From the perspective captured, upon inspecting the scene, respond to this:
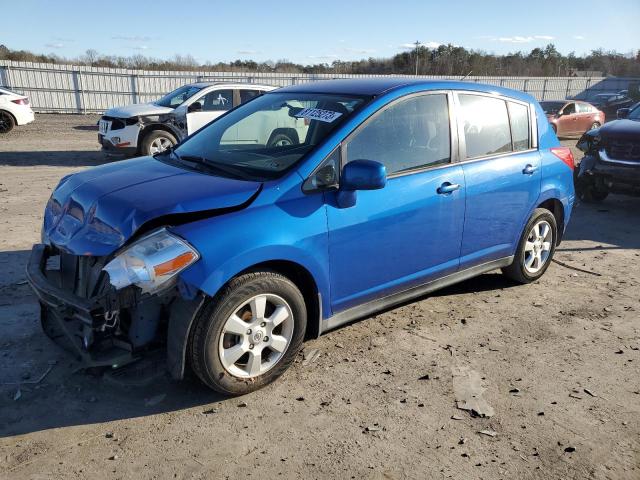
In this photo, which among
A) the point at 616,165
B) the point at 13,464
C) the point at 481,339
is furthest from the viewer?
the point at 616,165

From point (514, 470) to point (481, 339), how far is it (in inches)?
60.9

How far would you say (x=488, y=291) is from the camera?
5.25 m

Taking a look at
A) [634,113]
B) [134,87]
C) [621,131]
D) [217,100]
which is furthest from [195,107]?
[134,87]

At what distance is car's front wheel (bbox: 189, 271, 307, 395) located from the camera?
10.1ft

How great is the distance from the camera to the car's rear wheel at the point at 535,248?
16.8ft

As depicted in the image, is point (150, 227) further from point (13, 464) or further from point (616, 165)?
point (616, 165)

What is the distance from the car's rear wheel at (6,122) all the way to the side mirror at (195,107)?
7597 millimetres

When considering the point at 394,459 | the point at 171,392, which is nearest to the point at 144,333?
the point at 171,392

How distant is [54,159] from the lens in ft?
40.5

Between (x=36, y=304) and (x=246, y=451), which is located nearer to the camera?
(x=246, y=451)

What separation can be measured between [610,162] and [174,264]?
784 centimetres

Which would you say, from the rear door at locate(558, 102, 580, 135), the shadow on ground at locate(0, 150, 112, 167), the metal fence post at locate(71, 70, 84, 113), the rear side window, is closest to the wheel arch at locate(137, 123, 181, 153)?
the shadow on ground at locate(0, 150, 112, 167)

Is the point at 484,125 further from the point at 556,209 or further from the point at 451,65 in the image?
the point at 451,65

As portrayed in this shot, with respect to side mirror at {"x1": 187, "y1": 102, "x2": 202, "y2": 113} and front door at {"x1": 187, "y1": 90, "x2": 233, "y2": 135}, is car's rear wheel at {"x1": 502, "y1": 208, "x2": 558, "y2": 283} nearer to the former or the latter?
front door at {"x1": 187, "y1": 90, "x2": 233, "y2": 135}
